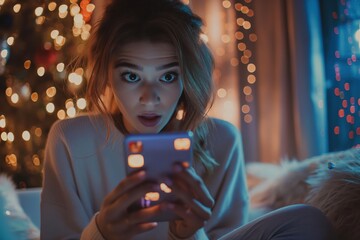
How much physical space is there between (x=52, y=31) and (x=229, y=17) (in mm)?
1129

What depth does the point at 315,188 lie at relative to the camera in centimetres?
144

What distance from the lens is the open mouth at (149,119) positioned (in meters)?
1.23

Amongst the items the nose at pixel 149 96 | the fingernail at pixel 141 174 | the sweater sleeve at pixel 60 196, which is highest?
the nose at pixel 149 96

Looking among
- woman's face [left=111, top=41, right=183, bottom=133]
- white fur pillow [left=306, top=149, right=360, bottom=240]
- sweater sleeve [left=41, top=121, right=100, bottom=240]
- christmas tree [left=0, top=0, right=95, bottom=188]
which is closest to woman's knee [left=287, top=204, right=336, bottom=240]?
white fur pillow [left=306, top=149, right=360, bottom=240]

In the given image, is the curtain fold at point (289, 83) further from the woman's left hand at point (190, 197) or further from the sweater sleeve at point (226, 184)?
the woman's left hand at point (190, 197)

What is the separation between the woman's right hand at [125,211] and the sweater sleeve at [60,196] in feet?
1.06

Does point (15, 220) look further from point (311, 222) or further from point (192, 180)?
point (311, 222)

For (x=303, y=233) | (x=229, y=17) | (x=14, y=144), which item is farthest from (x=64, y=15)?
(x=303, y=233)

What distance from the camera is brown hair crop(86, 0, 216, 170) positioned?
1.24 meters

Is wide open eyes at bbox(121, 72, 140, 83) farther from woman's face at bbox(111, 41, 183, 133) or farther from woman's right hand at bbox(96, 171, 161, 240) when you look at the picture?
woman's right hand at bbox(96, 171, 161, 240)

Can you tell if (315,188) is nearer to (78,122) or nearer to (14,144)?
(78,122)

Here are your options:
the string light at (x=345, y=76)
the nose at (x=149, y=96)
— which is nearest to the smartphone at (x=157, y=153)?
the nose at (x=149, y=96)

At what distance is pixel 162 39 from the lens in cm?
124

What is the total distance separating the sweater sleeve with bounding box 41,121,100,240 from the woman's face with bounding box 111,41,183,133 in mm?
263
